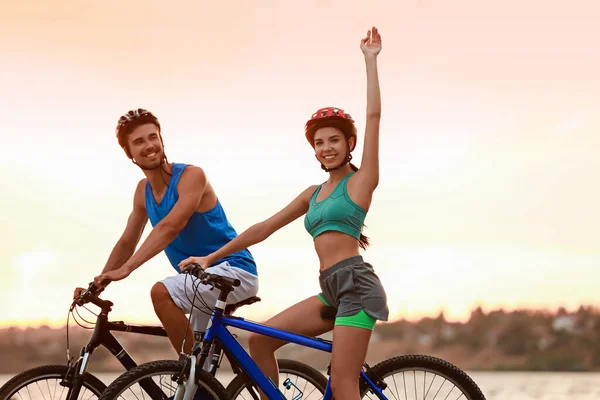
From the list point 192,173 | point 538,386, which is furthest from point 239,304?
point 538,386

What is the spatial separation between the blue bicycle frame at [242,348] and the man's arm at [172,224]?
2.34ft

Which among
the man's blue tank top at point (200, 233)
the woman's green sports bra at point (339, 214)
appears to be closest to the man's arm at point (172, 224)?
the man's blue tank top at point (200, 233)

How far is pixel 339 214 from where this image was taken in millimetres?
4352

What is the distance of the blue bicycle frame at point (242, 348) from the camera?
175 inches

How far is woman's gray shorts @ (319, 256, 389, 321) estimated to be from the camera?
433 cm

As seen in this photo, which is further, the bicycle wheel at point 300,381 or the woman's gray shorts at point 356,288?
the bicycle wheel at point 300,381

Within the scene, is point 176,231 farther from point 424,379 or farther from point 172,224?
point 424,379

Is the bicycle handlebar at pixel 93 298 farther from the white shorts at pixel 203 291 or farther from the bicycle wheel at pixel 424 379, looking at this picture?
the bicycle wheel at pixel 424 379

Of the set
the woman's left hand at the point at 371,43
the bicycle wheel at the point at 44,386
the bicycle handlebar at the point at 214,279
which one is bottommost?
the bicycle wheel at the point at 44,386

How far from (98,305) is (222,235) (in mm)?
832

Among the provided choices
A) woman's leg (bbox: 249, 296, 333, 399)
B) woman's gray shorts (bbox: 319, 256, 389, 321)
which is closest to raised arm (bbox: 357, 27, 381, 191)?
woman's gray shorts (bbox: 319, 256, 389, 321)

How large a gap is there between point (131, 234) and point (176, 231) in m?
0.71

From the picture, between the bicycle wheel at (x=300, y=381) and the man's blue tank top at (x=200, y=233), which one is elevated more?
Answer: the man's blue tank top at (x=200, y=233)

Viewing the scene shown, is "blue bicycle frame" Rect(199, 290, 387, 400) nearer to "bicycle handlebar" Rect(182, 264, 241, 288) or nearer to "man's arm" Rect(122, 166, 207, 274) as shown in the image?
"bicycle handlebar" Rect(182, 264, 241, 288)
